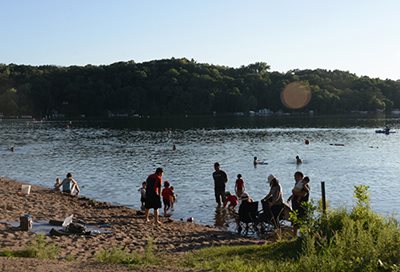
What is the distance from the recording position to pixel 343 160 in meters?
45.7

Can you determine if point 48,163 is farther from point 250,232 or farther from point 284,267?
point 284,267

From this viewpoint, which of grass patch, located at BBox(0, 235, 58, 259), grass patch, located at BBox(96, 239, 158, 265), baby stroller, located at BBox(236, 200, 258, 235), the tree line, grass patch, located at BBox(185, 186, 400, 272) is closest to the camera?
grass patch, located at BBox(185, 186, 400, 272)

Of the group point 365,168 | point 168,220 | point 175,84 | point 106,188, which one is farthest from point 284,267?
point 175,84

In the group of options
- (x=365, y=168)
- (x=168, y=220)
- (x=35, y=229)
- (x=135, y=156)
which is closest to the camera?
(x=35, y=229)

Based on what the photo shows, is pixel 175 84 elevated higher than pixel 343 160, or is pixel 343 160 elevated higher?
pixel 175 84

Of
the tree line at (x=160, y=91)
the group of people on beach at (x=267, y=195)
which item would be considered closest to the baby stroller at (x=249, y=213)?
the group of people on beach at (x=267, y=195)

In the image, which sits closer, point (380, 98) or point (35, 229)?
point (35, 229)

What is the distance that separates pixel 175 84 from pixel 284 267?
156024 millimetres

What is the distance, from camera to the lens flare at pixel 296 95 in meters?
167

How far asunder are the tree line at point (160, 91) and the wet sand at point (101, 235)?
462ft

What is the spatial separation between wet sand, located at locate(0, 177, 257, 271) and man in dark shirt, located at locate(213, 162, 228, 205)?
2.17 metres

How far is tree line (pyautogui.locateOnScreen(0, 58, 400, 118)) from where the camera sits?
16250 centimetres

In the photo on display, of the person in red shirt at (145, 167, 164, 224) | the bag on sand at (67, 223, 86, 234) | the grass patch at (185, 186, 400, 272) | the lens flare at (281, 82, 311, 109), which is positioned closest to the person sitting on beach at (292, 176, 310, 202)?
the grass patch at (185, 186, 400, 272)

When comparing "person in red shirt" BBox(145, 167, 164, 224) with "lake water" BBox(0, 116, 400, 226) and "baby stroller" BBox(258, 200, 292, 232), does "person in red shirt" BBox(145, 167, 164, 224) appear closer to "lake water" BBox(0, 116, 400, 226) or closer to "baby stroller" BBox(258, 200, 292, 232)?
"baby stroller" BBox(258, 200, 292, 232)
